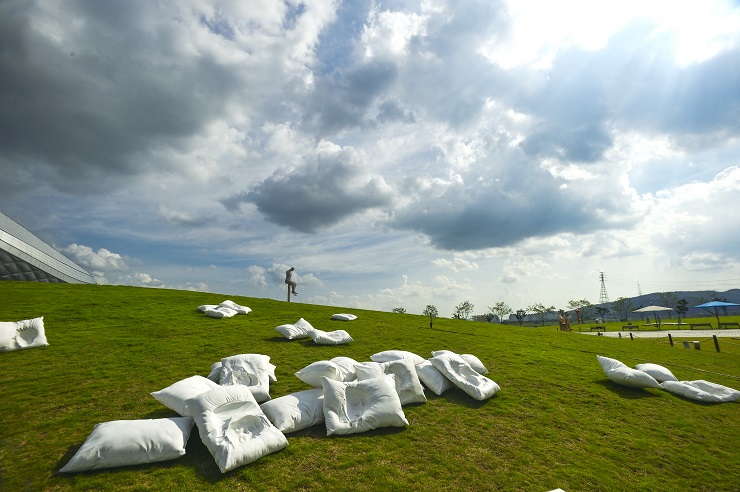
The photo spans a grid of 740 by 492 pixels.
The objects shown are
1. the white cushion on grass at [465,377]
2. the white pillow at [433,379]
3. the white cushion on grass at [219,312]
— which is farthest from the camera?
the white cushion on grass at [219,312]

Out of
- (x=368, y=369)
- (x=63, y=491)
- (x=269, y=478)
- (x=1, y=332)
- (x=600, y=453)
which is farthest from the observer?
(x=1, y=332)

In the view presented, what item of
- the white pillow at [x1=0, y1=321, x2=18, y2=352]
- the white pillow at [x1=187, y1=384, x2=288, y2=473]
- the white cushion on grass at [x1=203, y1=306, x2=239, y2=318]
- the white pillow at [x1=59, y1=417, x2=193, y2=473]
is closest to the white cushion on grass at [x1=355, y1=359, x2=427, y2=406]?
the white pillow at [x1=187, y1=384, x2=288, y2=473]

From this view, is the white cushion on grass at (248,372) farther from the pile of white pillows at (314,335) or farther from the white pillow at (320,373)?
the pile of white pillows at (314,335)

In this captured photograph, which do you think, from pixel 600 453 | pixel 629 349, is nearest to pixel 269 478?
pixel 600 453

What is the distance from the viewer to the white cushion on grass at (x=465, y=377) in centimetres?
762

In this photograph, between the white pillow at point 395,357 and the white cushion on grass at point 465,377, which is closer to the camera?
the white cushion on grass at point 465,377

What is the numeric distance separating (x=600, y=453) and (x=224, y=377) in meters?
7.12

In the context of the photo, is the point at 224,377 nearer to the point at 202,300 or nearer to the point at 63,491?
the point at 63,491

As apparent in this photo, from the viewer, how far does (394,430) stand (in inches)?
237

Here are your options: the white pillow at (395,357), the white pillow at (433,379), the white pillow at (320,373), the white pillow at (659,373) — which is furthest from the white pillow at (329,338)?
the white pillow at (659,373)

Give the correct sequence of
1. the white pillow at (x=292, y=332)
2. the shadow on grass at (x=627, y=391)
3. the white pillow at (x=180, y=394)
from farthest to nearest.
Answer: the white pillow at (x=292, y=332)
the shadow on grass at (x=627, y=391)
the white pillow at (x=180, y=394)

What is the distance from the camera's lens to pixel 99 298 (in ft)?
57.9

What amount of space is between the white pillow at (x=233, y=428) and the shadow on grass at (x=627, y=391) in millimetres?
8719

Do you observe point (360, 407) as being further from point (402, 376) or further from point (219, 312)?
point (219, 312)
